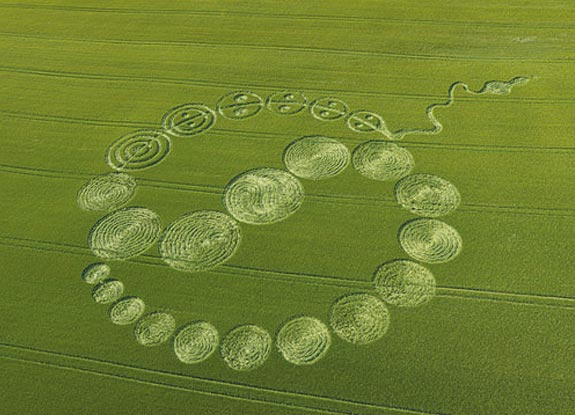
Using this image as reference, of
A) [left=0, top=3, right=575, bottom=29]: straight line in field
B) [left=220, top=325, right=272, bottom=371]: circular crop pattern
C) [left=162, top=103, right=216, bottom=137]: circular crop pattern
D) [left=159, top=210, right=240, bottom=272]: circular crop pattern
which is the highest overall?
[left=0, top=3, right=575, bottom=29]: straight line in field

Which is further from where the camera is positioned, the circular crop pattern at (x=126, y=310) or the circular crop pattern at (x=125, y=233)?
the circular crop pattern at (x=125, y=233)

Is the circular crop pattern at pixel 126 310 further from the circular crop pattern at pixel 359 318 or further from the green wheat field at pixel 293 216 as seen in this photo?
the circular crop pattern at pixel 359 318

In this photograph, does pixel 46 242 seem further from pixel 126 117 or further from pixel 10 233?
pixel 126 117

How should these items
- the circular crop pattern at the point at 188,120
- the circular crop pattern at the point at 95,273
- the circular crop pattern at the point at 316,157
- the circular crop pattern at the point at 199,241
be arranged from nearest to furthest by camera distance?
the circular crop pattern at the point at 95,273 → the circular crop pattern at the point at 199,241 → the circular crop pattern at the point at 316,157 → the circular crop pattern at the point at 188,120

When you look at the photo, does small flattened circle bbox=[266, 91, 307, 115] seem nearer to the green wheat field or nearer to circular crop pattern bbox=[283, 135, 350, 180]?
the green wheat field

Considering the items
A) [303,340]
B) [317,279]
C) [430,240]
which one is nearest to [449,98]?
[430,240]

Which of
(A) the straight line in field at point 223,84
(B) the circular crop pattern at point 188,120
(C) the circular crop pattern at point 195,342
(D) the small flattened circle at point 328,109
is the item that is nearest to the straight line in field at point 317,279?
(C) the circular crop pattern at point 195,342

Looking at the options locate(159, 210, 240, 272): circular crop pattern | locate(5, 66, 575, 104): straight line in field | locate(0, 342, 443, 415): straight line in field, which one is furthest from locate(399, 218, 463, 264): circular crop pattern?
locate(5, 66, 575, 104): straight line in field
